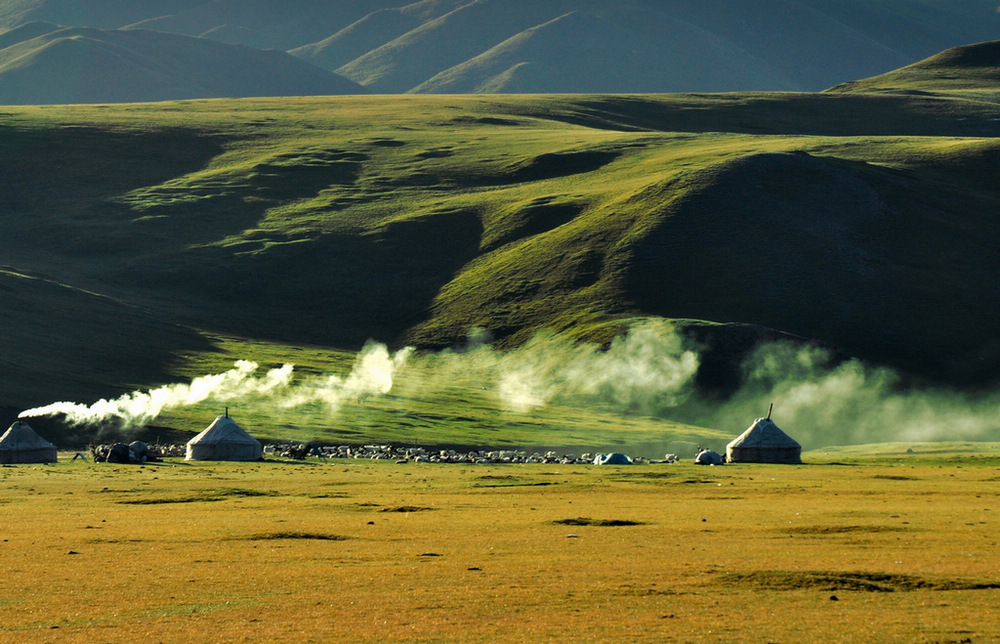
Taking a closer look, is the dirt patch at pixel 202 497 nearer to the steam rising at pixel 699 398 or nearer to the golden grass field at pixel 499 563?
the golden grass field at pixel 499 563

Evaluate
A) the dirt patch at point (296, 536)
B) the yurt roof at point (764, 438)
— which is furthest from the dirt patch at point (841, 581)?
the yurt roof at point (764, 438)

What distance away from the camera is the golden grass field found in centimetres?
3169

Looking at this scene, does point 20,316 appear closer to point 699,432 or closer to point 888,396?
point 699,432

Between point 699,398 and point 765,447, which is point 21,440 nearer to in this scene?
point 765,447

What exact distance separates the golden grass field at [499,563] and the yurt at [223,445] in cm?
3123

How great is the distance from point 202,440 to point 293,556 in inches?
2935

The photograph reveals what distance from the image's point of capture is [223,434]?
118 meters

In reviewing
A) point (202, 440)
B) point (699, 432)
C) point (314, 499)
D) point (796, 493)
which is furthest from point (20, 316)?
point (796, 493)

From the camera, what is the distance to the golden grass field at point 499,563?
1248 inches

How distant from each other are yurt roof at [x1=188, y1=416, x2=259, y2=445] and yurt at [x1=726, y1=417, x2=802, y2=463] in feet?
155

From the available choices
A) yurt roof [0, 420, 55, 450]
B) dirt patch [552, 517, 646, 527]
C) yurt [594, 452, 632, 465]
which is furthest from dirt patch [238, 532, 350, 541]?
yurt [594, 452, 632, 465]

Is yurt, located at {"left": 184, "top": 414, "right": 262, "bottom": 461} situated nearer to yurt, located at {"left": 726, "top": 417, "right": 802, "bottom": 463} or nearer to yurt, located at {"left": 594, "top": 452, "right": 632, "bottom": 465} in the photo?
yurt, located at {"left": 594, "top": 452, "right": 632, "bottom": 465}

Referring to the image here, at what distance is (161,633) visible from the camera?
3105 centimetres

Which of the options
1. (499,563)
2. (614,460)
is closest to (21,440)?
(614,460)
